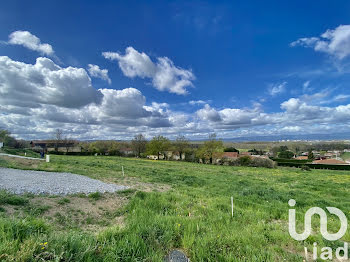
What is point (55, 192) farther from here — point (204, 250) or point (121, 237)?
point (204, 250)

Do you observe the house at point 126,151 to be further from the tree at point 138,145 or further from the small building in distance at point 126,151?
the tree at point 138,145

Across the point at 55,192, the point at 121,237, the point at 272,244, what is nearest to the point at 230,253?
the point at 272,244

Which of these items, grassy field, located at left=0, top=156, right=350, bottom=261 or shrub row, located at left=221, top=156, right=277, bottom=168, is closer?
grassy field, located at left=0, top=156, right=350, bottom=261

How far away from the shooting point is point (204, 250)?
3.64m

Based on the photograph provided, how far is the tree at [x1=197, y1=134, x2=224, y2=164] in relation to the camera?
54.5m

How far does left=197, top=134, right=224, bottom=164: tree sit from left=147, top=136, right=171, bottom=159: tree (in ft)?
50.9

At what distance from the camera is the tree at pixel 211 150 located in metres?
54.5

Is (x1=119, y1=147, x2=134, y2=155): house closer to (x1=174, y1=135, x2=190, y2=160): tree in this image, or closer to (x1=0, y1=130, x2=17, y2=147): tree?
(x1=174, y1=135, x2=190, y2=160): tree

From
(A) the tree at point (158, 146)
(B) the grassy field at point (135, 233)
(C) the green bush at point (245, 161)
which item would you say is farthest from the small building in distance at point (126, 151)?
(B) the grassy field at point (135, 233)

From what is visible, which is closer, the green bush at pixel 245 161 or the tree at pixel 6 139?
the green bush at pixel 245 161

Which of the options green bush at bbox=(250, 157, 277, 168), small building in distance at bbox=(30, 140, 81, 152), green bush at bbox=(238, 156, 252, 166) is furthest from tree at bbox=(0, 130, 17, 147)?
green bush at bbox=(250, 157, 277, 168)

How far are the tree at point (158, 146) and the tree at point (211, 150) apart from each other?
50.9ft

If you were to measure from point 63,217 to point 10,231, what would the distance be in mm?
2864

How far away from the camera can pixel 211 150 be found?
55.3 metres
